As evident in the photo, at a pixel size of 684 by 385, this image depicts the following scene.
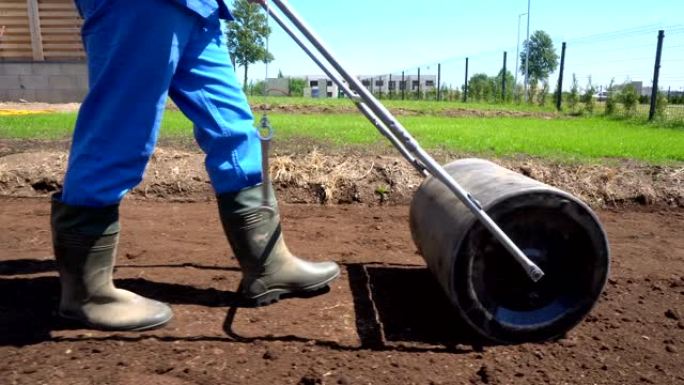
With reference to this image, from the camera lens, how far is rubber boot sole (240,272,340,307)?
9.23 ft

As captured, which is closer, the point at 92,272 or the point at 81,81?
the point at 92,272

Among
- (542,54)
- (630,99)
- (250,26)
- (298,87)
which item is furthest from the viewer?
(542,54)

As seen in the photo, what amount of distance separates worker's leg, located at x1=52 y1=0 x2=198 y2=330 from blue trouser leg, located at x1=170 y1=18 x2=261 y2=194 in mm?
141

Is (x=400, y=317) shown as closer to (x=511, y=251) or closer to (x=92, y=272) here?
(x=511, y=251)

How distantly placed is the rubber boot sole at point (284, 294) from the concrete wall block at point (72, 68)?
1656cm

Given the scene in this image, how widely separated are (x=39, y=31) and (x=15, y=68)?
1271 mm

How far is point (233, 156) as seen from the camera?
102 inches

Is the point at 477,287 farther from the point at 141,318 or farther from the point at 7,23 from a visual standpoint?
the point at 7,23

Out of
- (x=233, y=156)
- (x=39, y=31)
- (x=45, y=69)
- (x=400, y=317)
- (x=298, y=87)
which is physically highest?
(x=39, y=31)

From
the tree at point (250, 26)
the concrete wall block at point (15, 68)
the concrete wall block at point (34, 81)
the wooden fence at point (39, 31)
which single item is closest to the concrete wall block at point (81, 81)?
the wooden fence at point (39, 31)

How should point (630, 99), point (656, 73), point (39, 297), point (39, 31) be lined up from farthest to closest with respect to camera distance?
point (39, 31) < point (630, 99) < point (656, 73) < point (39, 297)

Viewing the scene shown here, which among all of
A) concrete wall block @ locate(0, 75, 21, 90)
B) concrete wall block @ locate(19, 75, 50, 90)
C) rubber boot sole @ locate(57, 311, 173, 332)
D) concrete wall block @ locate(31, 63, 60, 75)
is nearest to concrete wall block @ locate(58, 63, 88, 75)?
concrete wall block @ locate(31, 63, 60, 75)

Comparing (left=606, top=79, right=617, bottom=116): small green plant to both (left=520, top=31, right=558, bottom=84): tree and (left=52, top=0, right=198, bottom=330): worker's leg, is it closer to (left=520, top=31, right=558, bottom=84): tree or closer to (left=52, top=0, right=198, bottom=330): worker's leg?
(left=52, top=0, right=198, bottom=330): worker's leg

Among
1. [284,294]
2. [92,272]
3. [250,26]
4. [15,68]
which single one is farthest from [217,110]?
[15,68]
